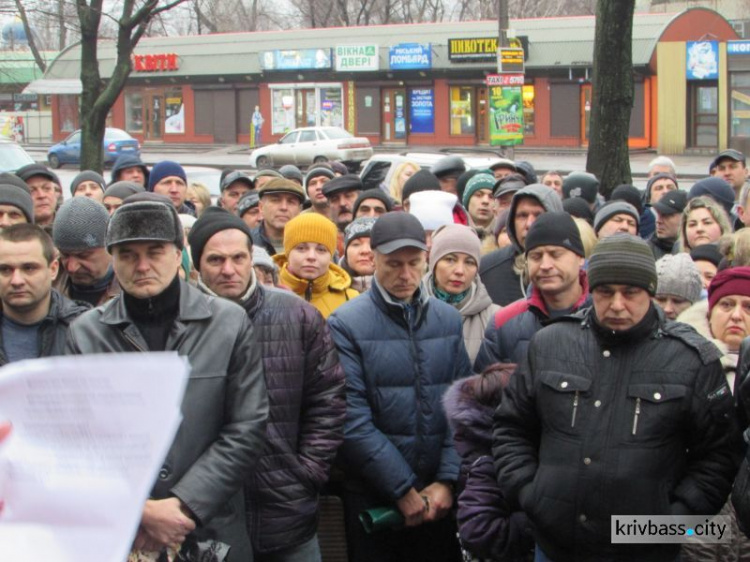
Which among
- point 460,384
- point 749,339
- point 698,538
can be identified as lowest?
point 698,538

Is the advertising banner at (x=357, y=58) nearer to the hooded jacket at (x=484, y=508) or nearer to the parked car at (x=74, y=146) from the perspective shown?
the parked car at (x=74, y=146)

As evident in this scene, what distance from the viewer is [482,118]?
44.0 m

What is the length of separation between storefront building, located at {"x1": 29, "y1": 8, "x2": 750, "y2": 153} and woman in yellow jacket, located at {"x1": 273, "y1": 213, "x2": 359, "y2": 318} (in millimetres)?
34995

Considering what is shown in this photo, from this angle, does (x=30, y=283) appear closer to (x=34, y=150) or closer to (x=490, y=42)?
(x=490, y=42)

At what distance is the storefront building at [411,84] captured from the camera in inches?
1527

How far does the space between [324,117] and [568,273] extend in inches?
1706

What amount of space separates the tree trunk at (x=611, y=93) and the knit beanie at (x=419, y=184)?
12.4ft

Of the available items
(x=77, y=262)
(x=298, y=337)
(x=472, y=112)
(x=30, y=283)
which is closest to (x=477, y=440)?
(x=298, y=337)

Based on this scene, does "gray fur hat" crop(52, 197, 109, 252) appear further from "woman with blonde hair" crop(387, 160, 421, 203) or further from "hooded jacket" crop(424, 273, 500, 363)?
"woman with blonde hair" crop(387, 160, 421, 203)

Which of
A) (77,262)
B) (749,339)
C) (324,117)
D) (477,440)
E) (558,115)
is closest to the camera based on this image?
(749,339)

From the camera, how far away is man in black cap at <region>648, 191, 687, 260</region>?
8.45 metres

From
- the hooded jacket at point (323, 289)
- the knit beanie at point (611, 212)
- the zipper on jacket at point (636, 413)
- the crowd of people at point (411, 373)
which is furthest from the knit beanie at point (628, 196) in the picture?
the zipper on jacket at point (636, 413)

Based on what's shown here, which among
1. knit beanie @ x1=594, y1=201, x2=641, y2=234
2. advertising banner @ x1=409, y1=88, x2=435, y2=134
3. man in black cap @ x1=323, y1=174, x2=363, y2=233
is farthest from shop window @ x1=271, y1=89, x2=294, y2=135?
knit beanie @ x1=594, y1=201, x2=641, y2=234

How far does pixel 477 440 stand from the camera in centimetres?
443
